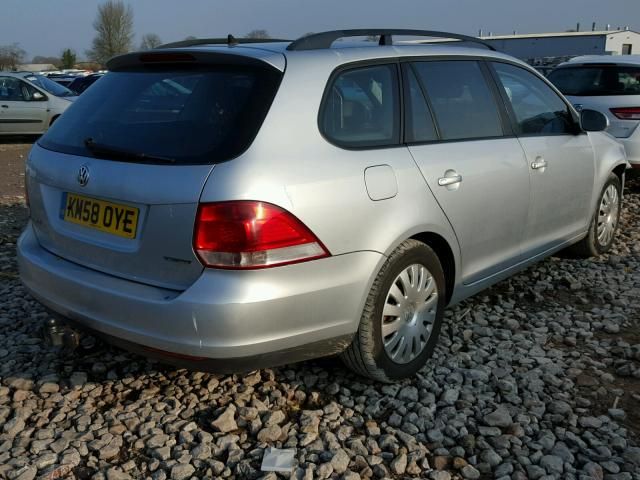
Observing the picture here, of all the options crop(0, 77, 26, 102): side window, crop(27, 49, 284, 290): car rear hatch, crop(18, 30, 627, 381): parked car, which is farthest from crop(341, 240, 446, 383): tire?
crop(0, 77, 26, 102): side window

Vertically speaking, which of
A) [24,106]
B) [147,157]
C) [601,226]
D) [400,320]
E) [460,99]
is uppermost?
[460,99]

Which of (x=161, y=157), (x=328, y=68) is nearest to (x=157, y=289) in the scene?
(x=161, y=157)

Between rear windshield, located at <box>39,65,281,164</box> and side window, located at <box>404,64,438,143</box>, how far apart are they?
0.81 metres

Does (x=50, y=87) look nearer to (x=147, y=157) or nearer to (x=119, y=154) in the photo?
(x=119, y=154)

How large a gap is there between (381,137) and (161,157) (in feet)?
3.42

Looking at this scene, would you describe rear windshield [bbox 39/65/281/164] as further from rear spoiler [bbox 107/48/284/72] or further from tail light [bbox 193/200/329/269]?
tail light [bbox 193/200/329/269]

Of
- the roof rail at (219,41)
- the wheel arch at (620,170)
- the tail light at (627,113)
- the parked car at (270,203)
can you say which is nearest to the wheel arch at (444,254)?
the parked car at (270,203)

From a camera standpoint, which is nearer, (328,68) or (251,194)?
(251,194)

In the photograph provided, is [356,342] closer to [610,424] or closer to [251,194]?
[251,194]

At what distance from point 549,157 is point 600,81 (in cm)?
449

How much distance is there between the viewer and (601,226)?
5297mm

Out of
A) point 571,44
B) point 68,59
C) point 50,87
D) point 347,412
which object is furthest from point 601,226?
point 68,59

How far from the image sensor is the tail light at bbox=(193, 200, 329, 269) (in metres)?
2.43

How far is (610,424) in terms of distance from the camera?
2.96 meters
